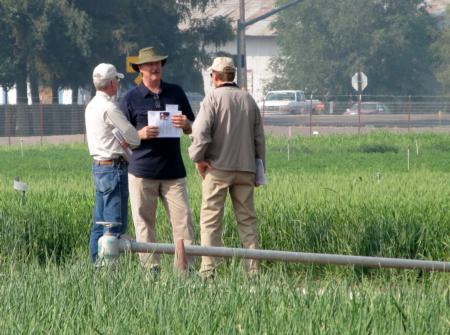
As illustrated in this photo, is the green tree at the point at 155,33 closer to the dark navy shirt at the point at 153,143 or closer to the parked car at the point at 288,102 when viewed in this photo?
the parked car at the point at 288,102

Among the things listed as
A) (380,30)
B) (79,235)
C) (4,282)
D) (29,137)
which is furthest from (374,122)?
(4,282)

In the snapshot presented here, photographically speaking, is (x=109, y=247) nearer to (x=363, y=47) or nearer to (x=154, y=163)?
(x=154, y=163)

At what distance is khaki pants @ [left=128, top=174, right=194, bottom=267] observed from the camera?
9.70 metres

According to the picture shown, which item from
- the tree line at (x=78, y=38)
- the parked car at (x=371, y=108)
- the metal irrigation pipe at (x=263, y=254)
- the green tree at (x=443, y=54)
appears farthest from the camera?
the green tree at (x=443, y=54)

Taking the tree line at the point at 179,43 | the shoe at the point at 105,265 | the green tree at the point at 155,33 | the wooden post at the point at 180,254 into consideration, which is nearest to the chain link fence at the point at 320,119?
the green tree at the point at 155,33

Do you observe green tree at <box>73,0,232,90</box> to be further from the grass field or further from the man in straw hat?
the man in straw hat

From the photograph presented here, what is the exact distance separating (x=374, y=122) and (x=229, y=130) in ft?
137

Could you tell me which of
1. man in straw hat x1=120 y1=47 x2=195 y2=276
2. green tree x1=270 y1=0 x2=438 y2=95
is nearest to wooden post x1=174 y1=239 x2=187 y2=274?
man in straw hat x1=120 y1=47 x2=195 y2=276

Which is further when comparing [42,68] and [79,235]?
[42,68]

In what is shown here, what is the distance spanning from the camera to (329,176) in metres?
17.6

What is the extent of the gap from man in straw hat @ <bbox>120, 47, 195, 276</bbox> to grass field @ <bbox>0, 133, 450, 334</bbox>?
59 cm

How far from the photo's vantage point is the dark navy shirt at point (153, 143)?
9.69 m

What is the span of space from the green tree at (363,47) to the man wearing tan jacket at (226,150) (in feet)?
218

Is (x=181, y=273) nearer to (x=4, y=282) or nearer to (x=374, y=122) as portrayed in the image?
(x=4, y=282)
